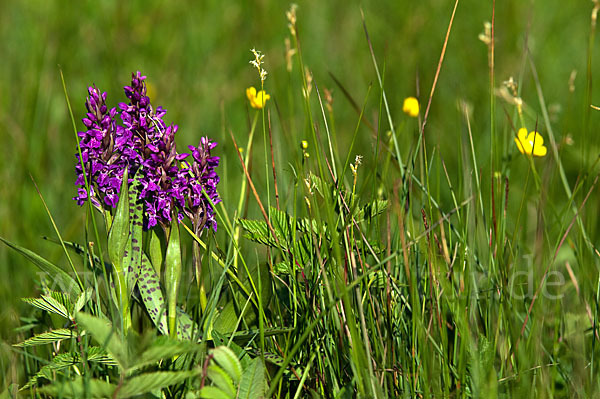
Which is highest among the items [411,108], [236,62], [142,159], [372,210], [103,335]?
[236,62]

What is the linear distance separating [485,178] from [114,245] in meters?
1.48

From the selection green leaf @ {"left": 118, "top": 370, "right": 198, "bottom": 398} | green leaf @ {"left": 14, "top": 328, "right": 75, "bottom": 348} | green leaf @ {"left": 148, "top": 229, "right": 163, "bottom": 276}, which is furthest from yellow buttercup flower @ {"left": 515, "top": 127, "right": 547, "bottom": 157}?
green leaf @ {"left": 14, "top": 328, "right": 75, "bottom": 348}

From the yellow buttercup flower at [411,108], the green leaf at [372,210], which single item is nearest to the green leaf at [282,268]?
the green leaf at [372,210]

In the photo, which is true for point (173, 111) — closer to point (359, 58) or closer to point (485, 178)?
point (359, 58)

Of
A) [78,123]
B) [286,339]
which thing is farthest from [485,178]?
[78,123]

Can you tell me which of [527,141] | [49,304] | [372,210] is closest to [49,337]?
[49,304]

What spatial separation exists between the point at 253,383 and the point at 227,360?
0.09 m

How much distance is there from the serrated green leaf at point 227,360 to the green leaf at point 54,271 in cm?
42

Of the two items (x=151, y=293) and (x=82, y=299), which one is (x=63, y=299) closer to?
(x=82, y=299)

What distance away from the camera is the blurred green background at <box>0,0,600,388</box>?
3154 mm

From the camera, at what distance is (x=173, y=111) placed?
139 inches

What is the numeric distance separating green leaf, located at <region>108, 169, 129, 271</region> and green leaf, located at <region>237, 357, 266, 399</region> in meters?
0.36

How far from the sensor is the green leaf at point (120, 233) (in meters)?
1.32

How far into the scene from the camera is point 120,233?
133 centimetres
